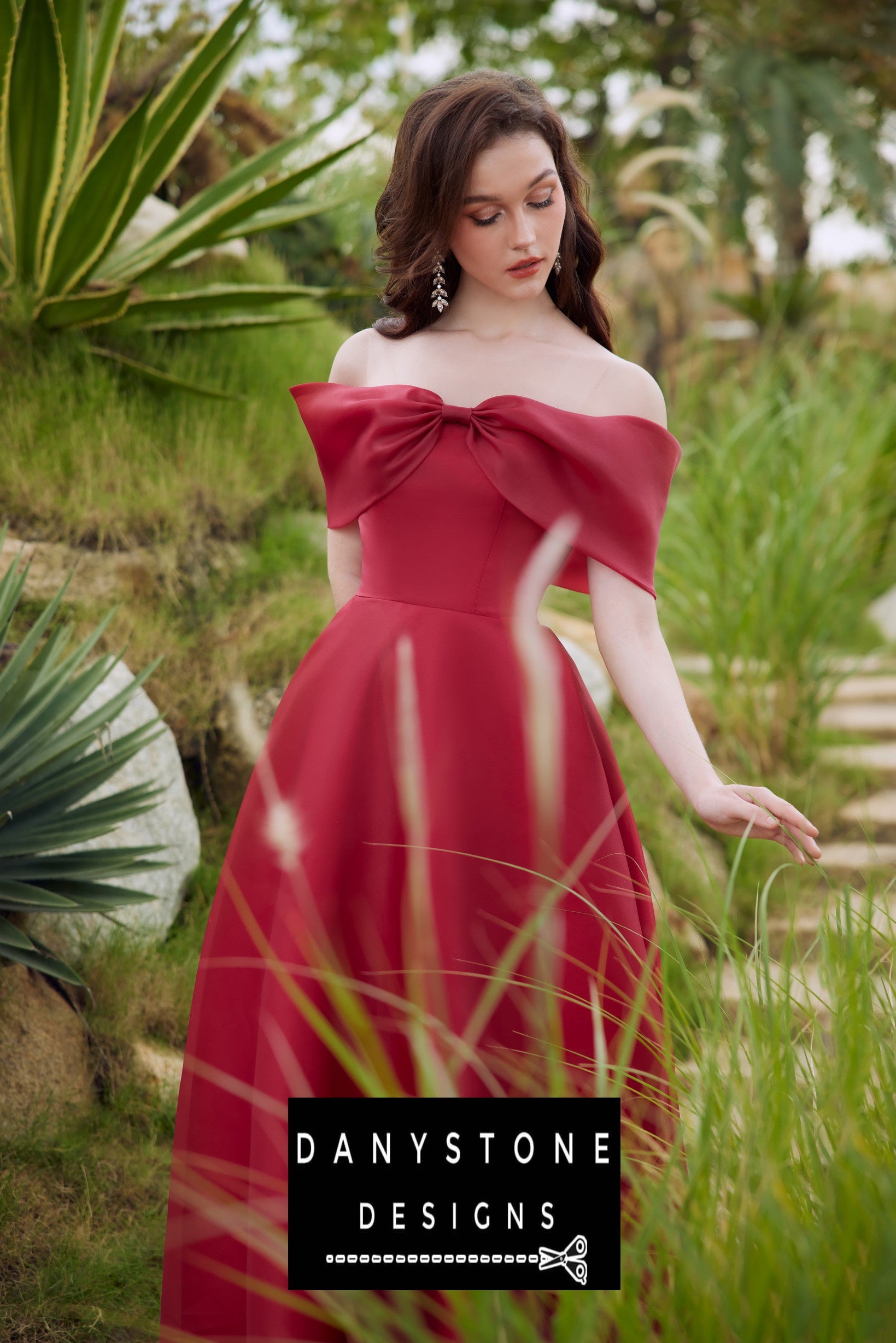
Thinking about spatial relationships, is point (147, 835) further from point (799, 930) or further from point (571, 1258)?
point (799, 930)

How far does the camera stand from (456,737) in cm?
149

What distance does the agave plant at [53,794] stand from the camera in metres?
2.05

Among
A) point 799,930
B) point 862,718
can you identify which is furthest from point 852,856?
point 862,718

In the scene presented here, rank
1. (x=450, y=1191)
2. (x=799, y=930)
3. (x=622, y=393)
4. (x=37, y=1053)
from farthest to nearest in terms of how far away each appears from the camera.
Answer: (x=799, y=930) < (x=37, y=1053) < (x=622, y=393) < (x=450, y=1191)

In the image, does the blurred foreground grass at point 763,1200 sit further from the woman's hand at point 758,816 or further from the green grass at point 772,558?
the green grass at point 772,558

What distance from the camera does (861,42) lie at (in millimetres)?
8344

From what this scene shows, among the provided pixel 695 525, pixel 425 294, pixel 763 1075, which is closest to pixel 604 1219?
pixel 763 1075

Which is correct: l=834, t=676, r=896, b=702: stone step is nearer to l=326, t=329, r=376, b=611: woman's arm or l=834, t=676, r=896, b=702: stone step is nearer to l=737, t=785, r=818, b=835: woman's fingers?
l=326, t=329, r=376, b=611: woman's arm

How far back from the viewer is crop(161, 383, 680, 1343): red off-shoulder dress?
144 centimetres

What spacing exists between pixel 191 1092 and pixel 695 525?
3108 millimetres

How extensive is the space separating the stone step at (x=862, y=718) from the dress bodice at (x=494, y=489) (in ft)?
10.1

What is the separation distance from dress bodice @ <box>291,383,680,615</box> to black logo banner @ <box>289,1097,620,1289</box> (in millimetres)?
715

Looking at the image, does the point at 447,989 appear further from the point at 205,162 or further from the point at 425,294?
the point at 205,162

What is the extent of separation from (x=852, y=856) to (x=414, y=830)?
8.48 feet
